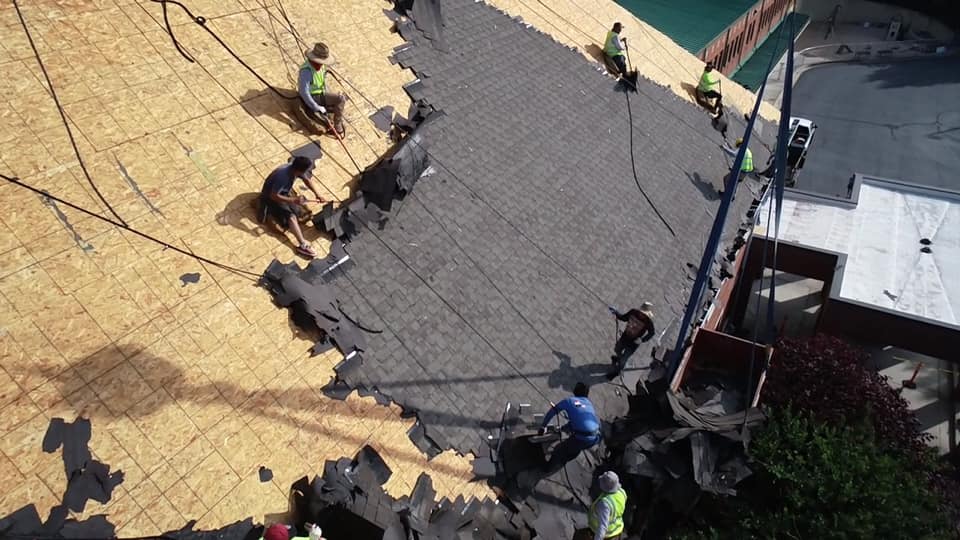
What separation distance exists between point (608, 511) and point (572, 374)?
8.40 feet

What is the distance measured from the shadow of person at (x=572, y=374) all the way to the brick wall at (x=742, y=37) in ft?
69.6

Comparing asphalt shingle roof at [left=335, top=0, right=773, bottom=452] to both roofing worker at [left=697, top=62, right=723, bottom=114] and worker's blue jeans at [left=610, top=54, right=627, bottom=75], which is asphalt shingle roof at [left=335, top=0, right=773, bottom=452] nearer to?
worker's blue jeans at [left=610, top=54, right=627, bottom=75]

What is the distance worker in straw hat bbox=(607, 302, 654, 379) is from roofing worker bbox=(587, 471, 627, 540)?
9.16 feet

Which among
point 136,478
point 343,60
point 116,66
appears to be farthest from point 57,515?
point 343,60

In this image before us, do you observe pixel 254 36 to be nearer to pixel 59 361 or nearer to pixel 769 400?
pixel 59 361

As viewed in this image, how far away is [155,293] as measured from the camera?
7.41 m

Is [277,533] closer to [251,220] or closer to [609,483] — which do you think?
[609,483]

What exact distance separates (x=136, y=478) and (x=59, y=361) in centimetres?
147

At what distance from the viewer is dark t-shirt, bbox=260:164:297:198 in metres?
8.63

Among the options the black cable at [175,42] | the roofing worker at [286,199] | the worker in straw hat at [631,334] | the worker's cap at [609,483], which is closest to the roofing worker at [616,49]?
the worker in straw hat at [631,334]

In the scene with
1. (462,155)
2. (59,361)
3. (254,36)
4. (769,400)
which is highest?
(254,36)

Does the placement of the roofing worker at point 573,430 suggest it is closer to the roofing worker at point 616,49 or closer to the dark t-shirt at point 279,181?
the dark t-shirt at point 279,181

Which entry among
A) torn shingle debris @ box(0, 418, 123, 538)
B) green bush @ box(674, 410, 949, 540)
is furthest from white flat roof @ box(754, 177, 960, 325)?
torn shingle debris @ box(0, 418, 123, 538)

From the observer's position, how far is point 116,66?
29.2 ft
